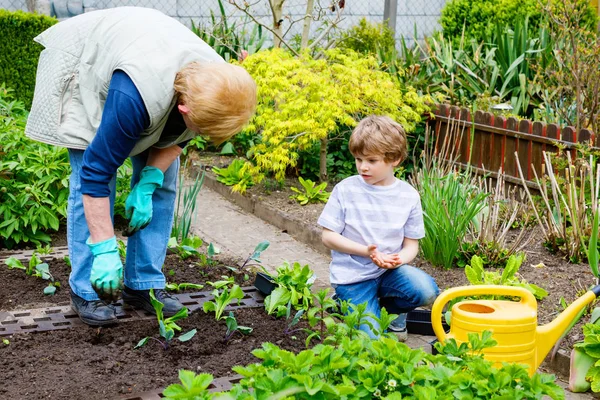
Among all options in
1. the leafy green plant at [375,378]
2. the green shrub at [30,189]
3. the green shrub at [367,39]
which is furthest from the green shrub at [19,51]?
the leafy green plant at [375,378]

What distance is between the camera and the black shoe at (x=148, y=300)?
3811mm

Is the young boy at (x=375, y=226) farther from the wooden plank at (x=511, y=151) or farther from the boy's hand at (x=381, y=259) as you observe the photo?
the wooden plank at (x=511, y=151)

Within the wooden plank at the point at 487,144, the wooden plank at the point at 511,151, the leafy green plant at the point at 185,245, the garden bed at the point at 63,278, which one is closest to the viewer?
the garden bed at the point at 63,278

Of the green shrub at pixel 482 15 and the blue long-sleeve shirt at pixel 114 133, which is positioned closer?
the blue long-sleeve shirt at pixel 114 133

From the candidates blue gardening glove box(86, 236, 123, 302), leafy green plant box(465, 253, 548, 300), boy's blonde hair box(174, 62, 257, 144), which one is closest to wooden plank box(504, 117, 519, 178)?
leafy green plant box(465, 253, 548, 300)

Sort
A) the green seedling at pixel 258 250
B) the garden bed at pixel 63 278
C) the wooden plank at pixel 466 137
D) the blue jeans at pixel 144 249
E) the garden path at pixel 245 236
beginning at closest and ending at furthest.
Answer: the blue jeans at pixel 144 249 → the garden bed at pixel 63 278 → the green seedling at pixel 258 250 → the garden path at pixel 245 236 → the wooden plank at pixel 466 137

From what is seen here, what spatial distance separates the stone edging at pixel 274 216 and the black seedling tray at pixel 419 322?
1.36 meters

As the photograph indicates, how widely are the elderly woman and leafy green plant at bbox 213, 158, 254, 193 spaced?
7.92ft

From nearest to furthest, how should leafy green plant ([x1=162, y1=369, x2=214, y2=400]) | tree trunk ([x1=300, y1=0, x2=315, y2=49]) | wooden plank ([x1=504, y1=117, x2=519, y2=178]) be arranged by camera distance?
leafy green plant ([x1=162, y1=369, x2=214, y2=400]), wooden plank ([x1=504, y1=117, x2=519, y2=178]), tree trunk ([x1=300, y1=0, x2=315, y2=49])

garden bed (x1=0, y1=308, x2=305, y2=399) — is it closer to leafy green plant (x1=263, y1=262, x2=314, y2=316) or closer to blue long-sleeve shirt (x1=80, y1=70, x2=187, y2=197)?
leafy green plant (x1=263, y1=262, x2=314, y2=316)

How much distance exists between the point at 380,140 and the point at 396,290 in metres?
0.68

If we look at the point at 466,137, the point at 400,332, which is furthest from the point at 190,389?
the point at 466,137

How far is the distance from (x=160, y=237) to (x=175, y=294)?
0.38 metres

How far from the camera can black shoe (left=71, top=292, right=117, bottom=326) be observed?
3.62 metres
